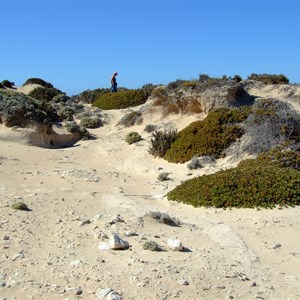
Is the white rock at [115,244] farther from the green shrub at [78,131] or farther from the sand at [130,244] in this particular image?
the green shrub at [78,131]

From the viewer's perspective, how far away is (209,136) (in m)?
14.3

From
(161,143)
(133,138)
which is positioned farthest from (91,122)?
(161,143)

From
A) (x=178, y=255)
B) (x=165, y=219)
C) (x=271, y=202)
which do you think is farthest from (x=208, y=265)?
(x=271, y=202)

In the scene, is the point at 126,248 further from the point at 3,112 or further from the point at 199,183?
the point at 3,112

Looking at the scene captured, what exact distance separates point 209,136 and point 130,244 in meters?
8.29

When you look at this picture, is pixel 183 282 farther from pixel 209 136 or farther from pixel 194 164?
pixel 209 136

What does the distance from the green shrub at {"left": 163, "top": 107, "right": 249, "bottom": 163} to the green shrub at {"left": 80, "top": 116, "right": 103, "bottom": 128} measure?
668cm

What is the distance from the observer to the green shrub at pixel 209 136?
1402cm

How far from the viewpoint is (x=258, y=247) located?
272 inches

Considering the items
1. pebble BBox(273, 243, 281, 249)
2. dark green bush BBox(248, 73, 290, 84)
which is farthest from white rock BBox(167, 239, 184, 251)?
dark green bush BBox(248, 73, 290, 84)

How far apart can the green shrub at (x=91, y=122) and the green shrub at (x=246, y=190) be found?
11.9 metres

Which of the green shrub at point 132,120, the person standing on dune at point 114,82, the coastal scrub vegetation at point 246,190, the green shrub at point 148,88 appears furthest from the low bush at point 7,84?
the coastal scrub vegetation at point 246,190

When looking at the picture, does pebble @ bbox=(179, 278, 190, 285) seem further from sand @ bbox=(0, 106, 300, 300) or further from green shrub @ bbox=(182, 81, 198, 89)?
green shrub @ bbox=(182, 81, 198, 89)

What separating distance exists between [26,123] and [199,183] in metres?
10.3
